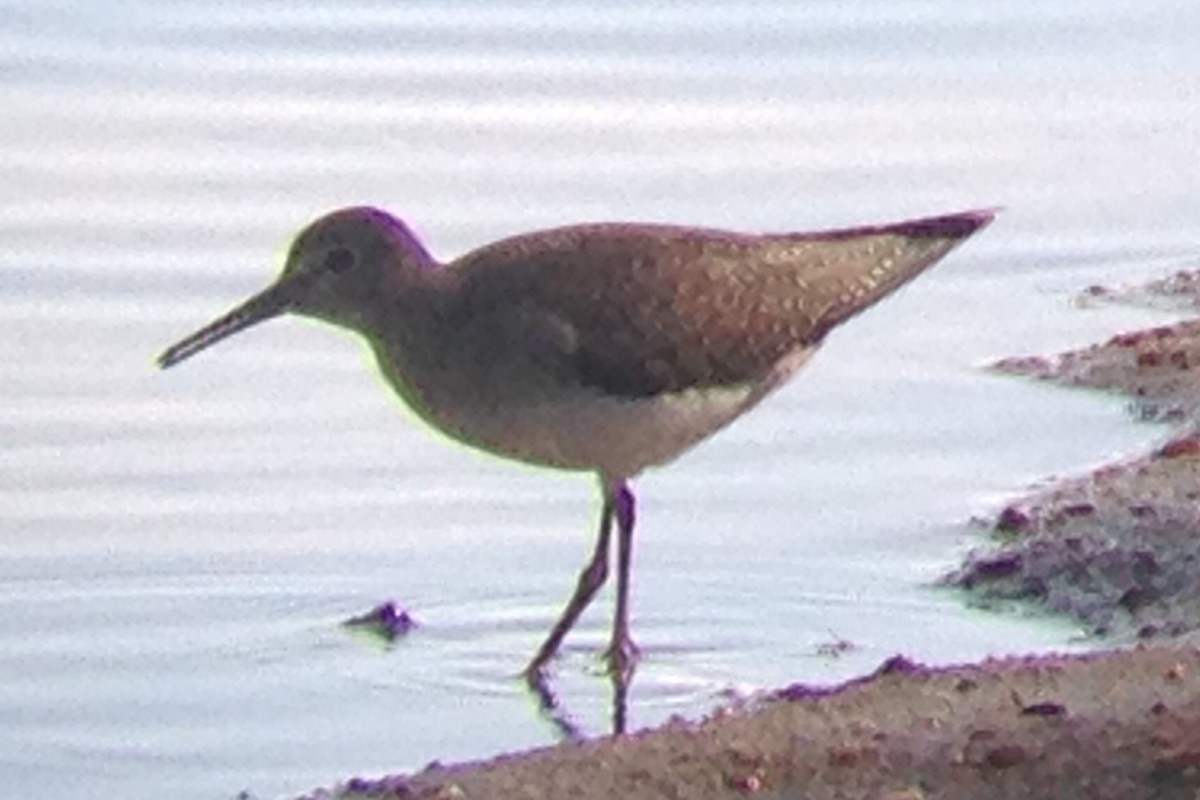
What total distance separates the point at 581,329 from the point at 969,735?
1.76m

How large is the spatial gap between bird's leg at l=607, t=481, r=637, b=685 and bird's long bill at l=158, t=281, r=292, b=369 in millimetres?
835

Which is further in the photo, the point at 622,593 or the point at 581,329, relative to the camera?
the point at 581,329

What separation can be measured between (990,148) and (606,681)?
392cm

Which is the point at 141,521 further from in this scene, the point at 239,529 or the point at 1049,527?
the point at 1049,527

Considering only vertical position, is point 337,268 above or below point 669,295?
above

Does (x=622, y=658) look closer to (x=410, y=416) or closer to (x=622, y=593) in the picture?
(x=622, y=593)

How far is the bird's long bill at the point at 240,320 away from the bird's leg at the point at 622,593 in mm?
835

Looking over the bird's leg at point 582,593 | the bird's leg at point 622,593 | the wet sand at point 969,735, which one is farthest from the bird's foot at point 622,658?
the wet sand at point 969,735

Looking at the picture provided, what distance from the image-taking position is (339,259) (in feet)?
31.4

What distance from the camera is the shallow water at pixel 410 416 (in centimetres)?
900

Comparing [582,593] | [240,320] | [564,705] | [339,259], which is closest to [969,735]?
[564,705]

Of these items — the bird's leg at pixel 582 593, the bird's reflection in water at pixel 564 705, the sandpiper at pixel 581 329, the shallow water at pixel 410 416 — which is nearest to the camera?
the bird's reflection in water at pixel 564 705

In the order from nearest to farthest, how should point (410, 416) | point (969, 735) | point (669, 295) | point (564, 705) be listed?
point (969, 735) → point (564, 705) → point (669, 295) → point (410, 416)

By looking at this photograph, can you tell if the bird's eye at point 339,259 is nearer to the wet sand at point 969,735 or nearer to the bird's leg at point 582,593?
the bird's leg at point 582,593
